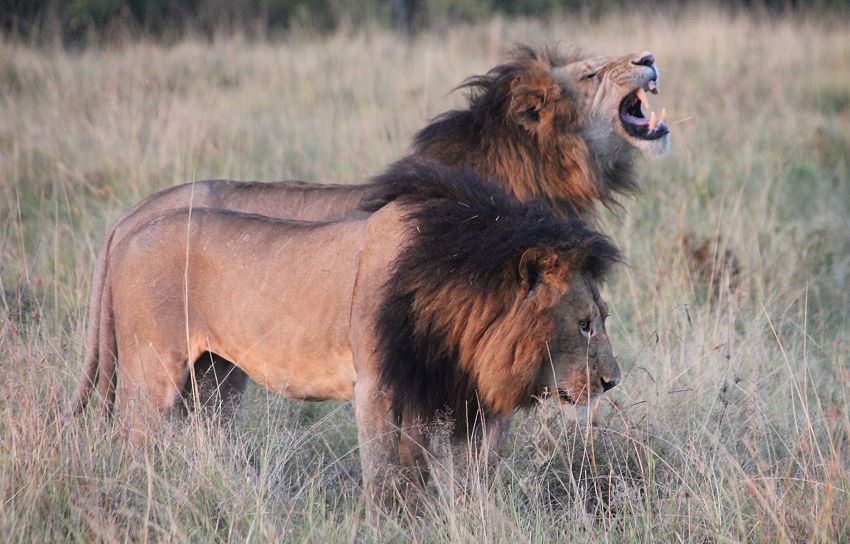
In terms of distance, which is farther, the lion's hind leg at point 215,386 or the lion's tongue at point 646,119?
the lion's tongue at point 646,119

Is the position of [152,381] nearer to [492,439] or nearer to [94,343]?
[94,343]

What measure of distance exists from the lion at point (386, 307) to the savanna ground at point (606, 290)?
271 mm

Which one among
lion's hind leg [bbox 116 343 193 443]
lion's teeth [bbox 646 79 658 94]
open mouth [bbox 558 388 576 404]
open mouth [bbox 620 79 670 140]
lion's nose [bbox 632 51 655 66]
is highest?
lion's nose [bbox 632 51 655 66]

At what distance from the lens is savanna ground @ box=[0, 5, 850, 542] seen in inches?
137

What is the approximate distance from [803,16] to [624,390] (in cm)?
1305

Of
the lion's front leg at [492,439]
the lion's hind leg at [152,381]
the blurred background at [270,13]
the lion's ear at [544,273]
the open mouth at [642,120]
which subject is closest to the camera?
the lion's ear at [544,273]

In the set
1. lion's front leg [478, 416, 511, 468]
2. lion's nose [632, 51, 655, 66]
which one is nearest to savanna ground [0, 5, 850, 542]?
lion's front leg [478, 416, 511, 468]

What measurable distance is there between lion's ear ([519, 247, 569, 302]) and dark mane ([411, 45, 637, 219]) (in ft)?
5.28

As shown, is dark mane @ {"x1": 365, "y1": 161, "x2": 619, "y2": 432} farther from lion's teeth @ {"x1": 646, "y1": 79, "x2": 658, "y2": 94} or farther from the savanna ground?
lion's teeth @ {"x1": 646, "y1": 79, "x2": 658, "y2": 94}

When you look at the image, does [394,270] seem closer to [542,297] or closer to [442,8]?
[542,297]

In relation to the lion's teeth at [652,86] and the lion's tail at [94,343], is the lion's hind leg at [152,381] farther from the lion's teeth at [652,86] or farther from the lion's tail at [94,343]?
the lion's teeth at [652,86]

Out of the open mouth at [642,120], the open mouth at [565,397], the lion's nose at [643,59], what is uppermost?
the lion's nose at [643,59]

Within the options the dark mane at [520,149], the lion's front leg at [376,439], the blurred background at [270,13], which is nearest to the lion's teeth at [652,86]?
the dark mane at [520,149]

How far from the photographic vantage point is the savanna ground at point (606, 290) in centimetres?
349
